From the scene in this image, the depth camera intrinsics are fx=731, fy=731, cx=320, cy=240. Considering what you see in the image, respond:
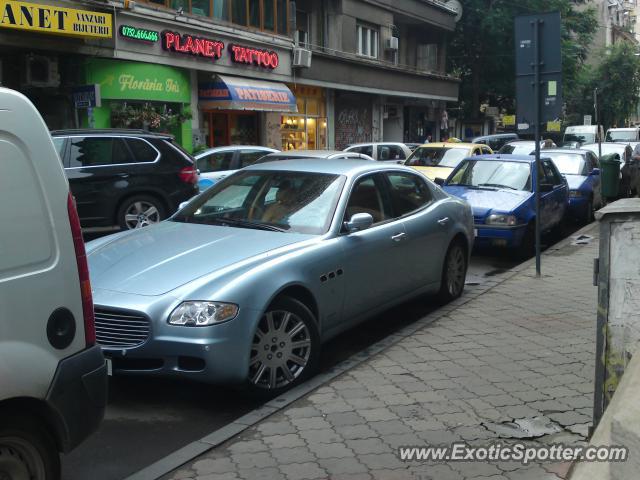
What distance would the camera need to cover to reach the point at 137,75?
59.8ft

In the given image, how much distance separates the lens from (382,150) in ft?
62.4

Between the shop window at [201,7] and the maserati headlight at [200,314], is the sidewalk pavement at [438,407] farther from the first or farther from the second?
the shop window at [201,7]

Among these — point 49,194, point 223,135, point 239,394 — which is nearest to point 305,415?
point 239,394

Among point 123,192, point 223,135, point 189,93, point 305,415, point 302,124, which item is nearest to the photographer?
point 305,415

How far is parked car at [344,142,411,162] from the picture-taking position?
1867cm

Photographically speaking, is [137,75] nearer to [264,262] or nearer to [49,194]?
[264,262]

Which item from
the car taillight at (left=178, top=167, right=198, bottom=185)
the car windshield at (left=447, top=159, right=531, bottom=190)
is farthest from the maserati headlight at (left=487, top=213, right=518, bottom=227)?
the car taillight at (left=178, top=167, right=198, bottom=185)

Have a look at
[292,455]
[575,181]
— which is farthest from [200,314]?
[575,181]

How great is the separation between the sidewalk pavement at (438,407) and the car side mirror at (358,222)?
1000mm

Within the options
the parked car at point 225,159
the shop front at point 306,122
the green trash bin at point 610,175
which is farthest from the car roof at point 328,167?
the shop front at point 306,122

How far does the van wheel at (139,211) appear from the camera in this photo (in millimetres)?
11344

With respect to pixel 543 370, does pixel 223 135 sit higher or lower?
higher

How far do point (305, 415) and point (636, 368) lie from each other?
196 centimetres

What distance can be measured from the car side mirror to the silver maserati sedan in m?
0.01
